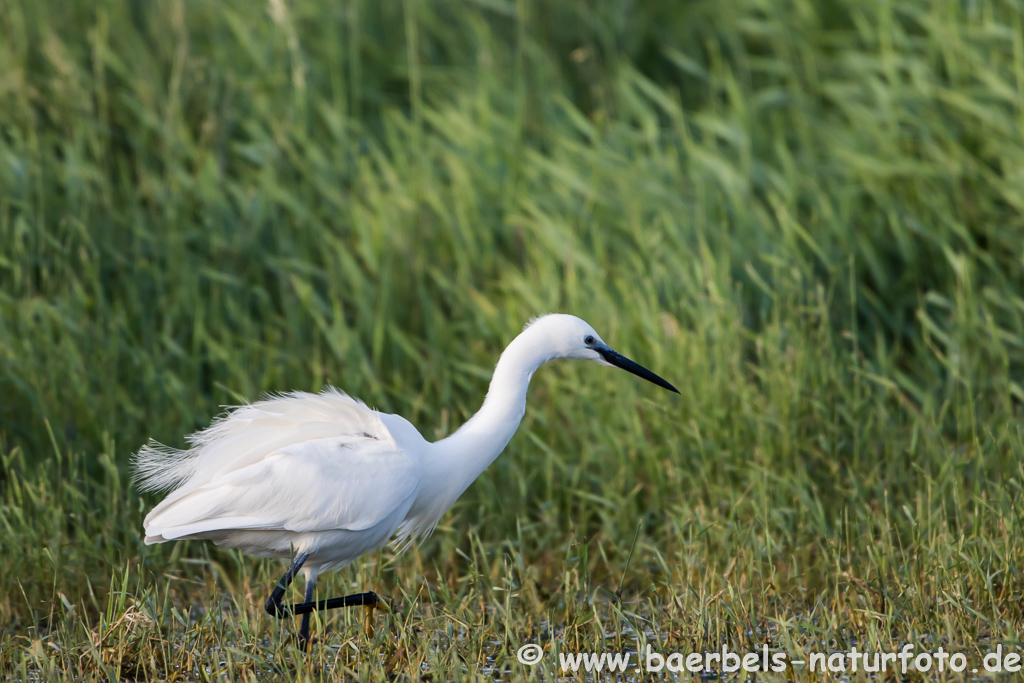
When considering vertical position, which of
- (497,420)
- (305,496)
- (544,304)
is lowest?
(305,496)

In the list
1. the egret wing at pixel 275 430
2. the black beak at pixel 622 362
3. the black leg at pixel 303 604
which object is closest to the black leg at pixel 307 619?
the black leg at pixel 303 604

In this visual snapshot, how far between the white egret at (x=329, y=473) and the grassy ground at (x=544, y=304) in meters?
0.24

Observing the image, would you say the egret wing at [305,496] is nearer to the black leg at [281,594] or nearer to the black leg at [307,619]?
the black leg at [281,594]

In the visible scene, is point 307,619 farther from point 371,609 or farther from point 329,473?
point 329,473

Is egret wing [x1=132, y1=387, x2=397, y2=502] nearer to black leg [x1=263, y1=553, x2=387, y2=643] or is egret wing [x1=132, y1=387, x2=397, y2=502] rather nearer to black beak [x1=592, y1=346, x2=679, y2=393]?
black leg [x1=263, y1=553, x2=387, y2=643]

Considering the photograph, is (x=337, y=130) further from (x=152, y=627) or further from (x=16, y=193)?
(x=152, y=627)

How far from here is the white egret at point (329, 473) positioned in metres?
3.48

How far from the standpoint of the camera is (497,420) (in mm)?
3678

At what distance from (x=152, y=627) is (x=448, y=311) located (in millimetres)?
2587

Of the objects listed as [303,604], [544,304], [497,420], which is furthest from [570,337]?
[544,304]

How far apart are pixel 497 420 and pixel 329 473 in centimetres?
56

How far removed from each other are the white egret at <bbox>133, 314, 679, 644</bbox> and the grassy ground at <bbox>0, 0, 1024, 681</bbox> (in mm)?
237

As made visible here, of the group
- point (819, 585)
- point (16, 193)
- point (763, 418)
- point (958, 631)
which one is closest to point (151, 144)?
point (16, 193)

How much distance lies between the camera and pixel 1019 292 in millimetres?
5324
